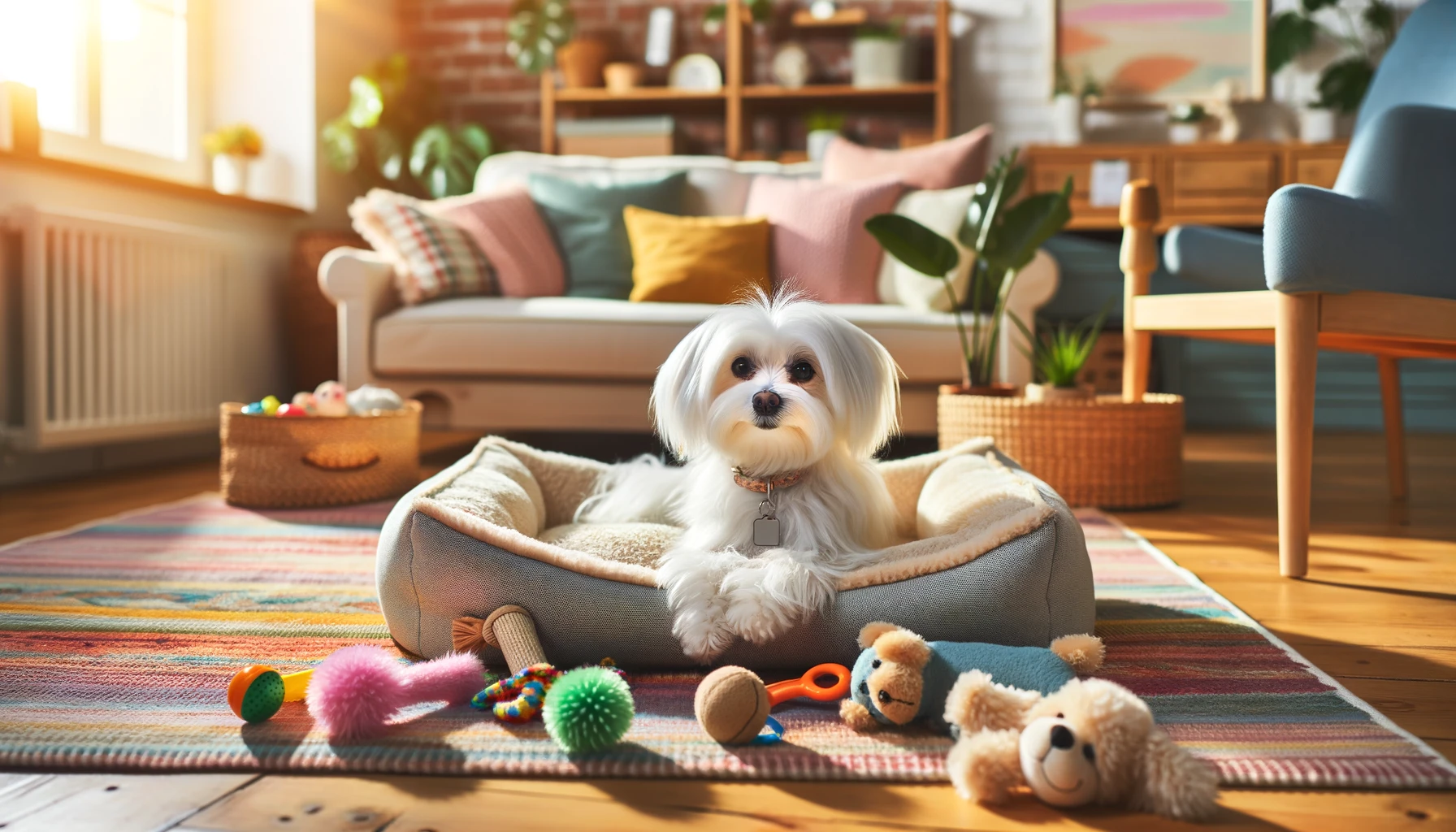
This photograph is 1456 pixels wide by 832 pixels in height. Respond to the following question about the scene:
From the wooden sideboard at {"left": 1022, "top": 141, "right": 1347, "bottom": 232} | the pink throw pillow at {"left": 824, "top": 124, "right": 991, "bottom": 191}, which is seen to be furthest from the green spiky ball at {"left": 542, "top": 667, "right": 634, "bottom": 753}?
the wooden sideboard at {"left": 1022, "top": 141, "right": 1347, "bottom": 232}

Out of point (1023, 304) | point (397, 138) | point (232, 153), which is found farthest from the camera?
point (397, 138)

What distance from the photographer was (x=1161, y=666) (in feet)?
3.98

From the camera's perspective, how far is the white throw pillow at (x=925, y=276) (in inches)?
115

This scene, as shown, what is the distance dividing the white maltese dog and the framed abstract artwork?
3846 millimetres

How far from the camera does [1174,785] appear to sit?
0.83 metres

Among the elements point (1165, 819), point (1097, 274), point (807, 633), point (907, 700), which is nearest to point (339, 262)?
point (807, 633)

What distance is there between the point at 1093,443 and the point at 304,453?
1.65 meters

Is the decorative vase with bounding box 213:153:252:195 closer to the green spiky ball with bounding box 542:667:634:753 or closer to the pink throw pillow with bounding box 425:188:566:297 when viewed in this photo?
the pink throw pillow with bounding box 425:188:566:297

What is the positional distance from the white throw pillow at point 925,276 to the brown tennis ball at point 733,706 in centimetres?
204

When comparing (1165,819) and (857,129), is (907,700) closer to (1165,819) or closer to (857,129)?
(1165,819)

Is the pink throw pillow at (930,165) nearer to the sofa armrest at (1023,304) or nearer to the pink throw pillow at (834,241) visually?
the pink throw pillow at (834,241)

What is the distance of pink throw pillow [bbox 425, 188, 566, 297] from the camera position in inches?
126

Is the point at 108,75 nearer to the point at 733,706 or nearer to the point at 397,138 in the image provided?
the point at 397,138

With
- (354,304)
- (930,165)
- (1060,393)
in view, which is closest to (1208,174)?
(930,165)
